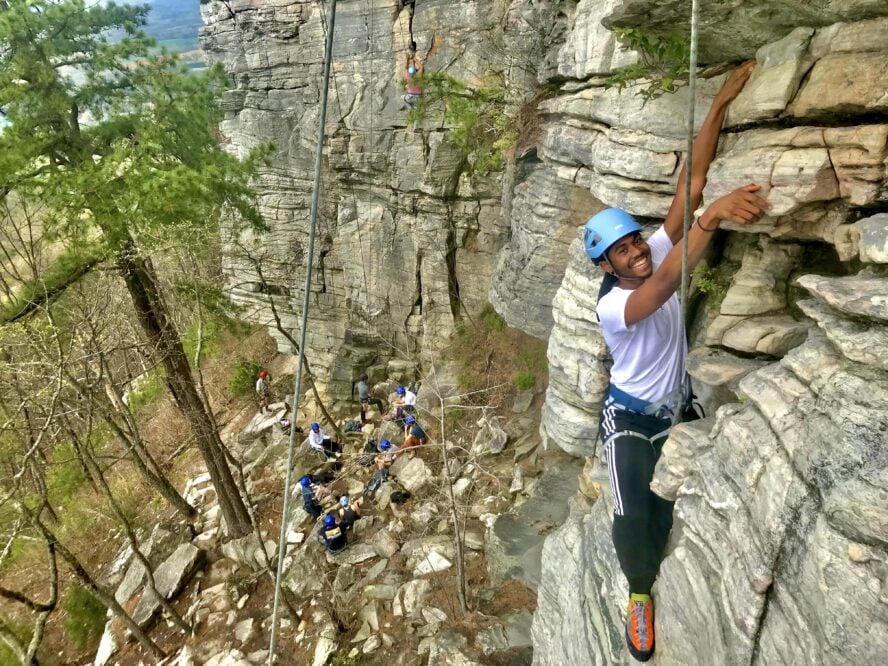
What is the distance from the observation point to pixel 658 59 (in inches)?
143

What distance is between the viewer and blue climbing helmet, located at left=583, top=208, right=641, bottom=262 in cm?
282

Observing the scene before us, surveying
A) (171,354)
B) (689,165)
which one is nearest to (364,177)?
(171,354)

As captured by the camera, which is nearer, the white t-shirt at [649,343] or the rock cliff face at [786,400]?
the rock cliff face at [786,400]

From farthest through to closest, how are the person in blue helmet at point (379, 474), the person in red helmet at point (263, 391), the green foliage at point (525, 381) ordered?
the person in red helmet at point (263, 391), the green foliage at point (525, 381), the person in blue helmet at point (379, 474)

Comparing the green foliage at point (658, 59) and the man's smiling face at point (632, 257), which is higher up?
the green foliage at point (658, 59)

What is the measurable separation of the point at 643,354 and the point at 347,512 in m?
7.36

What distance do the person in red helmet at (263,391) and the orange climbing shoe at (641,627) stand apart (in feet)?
40.7

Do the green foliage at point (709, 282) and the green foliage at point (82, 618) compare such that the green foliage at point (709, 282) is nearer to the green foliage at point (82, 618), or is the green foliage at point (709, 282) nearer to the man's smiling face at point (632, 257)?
the man's smiling face at point (632, 257)

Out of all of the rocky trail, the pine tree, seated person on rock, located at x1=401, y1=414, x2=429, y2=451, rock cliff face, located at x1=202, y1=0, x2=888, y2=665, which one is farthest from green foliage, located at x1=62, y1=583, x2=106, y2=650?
rock cliff face, located at x1=202, y1=0, x2=888, y2=665

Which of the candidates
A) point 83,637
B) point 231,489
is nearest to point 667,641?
point 231,489

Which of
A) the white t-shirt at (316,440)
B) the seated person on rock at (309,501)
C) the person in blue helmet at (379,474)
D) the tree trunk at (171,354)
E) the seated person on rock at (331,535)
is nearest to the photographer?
the tree trunk at (171,354)

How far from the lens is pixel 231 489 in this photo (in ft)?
30.9

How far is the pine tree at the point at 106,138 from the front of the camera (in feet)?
20.3

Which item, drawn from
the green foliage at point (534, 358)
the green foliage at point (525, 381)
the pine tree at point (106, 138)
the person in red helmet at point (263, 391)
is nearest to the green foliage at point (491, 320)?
the green foliage at point (534, 358)
